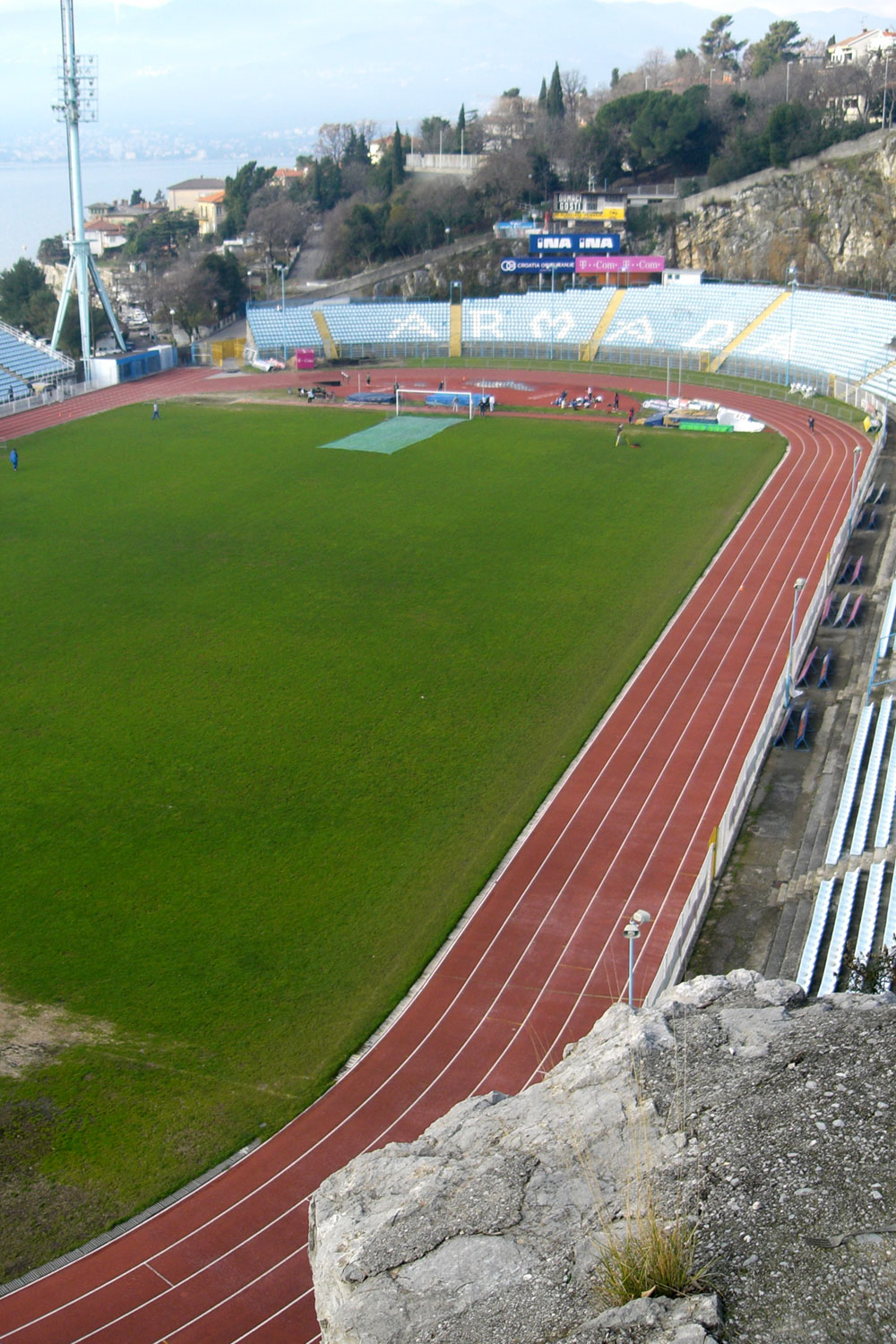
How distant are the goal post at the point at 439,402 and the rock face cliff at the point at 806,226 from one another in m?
31.6

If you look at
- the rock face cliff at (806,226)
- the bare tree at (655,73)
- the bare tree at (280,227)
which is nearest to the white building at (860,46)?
the bare tree at (655,73)

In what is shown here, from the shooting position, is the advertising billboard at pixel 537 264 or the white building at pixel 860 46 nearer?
the advertising billboard at pixel 537 264

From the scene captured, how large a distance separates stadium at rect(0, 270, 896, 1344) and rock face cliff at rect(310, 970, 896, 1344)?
5.10 m

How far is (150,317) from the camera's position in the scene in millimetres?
101750

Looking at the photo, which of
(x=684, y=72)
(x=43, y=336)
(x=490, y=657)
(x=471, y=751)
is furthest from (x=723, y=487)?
(x=684, y=72)

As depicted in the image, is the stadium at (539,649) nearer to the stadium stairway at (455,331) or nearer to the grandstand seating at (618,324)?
the grandstand seating at (618,324)

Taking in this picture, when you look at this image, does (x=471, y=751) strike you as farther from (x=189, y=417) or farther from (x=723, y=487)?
(x=189, y=417)

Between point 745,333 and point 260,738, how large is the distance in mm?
58307

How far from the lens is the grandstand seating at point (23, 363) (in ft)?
221

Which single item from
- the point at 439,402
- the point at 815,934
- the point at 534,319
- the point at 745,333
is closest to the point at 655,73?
the point at 534,319

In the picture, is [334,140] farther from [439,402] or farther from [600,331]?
[439,402]

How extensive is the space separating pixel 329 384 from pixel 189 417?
11219 millimetres

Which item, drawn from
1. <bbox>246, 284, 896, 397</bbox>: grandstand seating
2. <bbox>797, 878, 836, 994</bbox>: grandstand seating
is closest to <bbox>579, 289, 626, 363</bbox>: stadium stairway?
<bbox>246, 284, 896, 397</bbox>: grandstand seating

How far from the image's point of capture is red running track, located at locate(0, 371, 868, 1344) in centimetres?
1460
